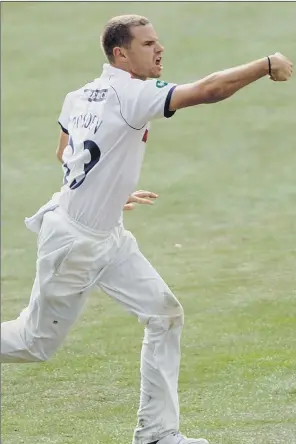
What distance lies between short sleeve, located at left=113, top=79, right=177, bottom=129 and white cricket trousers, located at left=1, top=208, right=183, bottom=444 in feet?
2.32

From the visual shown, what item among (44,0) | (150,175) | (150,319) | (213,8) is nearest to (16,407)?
(150,319)

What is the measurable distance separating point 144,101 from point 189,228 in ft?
18.3

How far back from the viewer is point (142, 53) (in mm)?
6555

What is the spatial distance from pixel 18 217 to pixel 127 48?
599 centimetres

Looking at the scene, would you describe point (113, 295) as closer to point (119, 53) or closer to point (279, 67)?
point (119, 53)

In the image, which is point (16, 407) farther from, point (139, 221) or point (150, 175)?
point (150, 175)

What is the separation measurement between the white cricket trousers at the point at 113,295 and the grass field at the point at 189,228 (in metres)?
0.39

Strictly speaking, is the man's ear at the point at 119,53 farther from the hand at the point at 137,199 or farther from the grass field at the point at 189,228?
the grass field at the point at 189,228

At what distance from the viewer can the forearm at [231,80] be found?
5.86 metres

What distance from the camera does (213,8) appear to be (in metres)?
19.4

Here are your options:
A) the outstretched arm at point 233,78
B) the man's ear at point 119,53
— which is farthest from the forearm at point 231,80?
Answer: the man's ear at point 119,53

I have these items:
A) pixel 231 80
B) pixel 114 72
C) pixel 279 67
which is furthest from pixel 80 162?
pixel 279 67

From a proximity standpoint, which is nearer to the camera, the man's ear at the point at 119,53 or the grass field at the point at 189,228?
the man's ear at the point at 119,53

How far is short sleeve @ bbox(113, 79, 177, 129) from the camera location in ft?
19.9
